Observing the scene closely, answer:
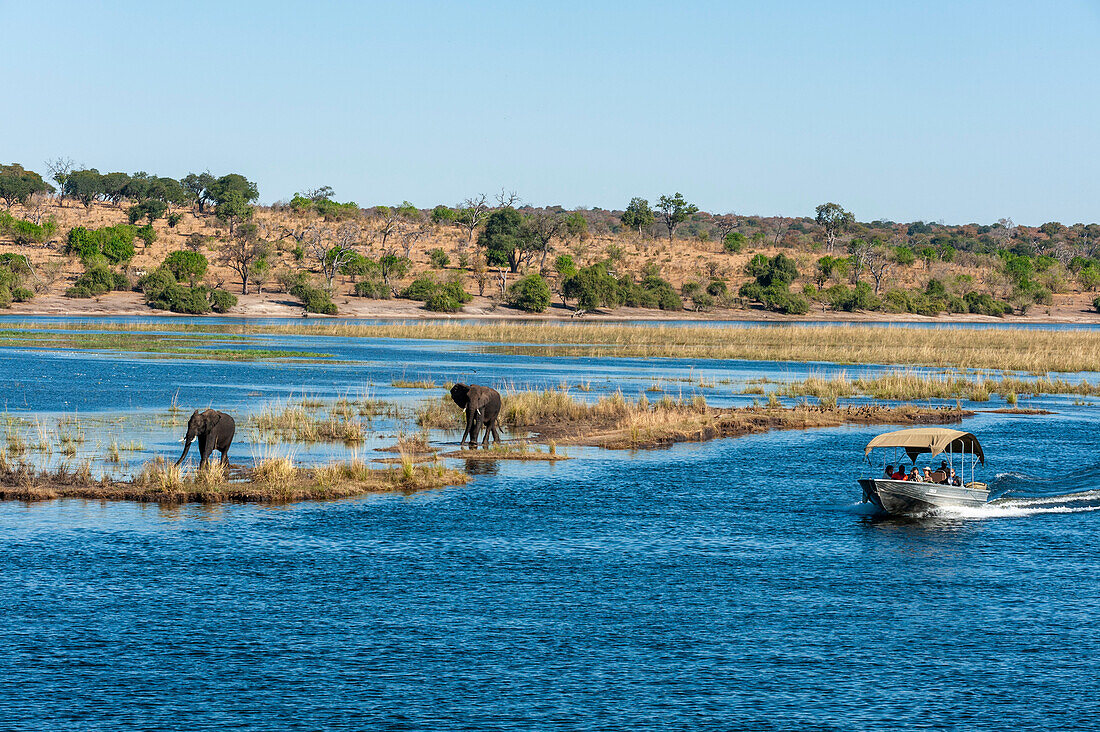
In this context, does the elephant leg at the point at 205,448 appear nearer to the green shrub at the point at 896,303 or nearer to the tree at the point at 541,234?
the tree at the point at 541,234

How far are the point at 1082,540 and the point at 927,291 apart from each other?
123562mm

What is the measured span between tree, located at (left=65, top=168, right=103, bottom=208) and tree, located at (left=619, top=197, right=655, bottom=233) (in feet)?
249

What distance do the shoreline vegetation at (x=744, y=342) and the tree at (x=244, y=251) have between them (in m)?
25.7

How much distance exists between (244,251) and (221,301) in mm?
12684

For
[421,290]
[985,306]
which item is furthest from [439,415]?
[985,306]

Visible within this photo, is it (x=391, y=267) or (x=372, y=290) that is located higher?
(x=391, y=267)

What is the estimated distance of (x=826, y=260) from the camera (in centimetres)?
14550

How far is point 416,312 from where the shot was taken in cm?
11388

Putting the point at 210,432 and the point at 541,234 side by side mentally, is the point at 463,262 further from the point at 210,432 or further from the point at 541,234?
the point at 210,432

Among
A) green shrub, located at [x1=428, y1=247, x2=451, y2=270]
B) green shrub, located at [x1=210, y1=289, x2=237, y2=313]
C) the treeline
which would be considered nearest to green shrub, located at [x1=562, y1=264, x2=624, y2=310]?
the treeline

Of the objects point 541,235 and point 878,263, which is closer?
point 541,235

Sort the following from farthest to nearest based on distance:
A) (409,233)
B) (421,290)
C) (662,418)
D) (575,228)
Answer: (575,228)
(409,233)
(421,290)
(662,418)

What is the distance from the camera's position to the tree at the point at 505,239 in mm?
135000

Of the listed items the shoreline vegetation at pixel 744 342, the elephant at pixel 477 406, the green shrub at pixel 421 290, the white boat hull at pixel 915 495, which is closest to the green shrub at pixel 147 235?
the green shrub at pixel 421 290
